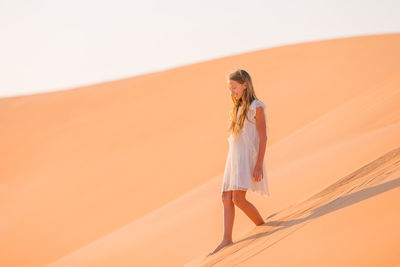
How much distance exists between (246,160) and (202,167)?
677cm

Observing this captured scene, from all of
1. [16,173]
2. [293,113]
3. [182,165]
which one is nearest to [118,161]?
[182,165]

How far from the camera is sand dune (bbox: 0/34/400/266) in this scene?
3340 millimetres

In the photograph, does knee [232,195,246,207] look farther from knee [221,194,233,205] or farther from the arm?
the arm

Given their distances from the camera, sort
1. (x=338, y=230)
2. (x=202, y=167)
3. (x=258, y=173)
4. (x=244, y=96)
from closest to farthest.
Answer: (x=338, y=230) → (x=258, y=173) → (x=244, y=96) → (x=202, y=167)

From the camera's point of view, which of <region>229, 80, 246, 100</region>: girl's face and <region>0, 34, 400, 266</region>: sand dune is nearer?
<region>0, 34, 400, 266</region>: sand dune

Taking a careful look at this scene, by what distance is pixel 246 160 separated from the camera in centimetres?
388

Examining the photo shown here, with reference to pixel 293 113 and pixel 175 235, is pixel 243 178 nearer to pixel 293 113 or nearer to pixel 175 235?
pixel 175 235

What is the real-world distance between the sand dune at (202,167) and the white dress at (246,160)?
37 cm

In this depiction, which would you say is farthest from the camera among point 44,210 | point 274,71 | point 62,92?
point 62,92

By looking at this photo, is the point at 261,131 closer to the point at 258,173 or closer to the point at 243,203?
the point at 258,173

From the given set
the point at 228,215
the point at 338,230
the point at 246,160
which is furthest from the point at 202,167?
the point at 338,230

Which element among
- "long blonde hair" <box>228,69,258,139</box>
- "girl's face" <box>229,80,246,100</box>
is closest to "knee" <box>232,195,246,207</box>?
"long blonde hair" <box>228,69,258,139</box>

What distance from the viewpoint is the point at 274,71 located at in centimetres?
2045

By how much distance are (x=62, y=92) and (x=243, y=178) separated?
2457 centimetres
